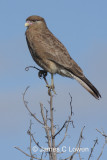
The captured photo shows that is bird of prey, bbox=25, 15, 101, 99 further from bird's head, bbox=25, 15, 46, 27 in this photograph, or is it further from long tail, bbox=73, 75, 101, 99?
bird's head, bbox=25, 15, 46, 27

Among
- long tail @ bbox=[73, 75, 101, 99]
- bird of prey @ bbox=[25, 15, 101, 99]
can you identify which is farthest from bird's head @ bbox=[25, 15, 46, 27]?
long tail @ bbox=[73, 75, 101, 99]

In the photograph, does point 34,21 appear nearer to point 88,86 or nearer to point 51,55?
point 51,55

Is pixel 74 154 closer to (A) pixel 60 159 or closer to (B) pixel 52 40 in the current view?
(A) pixel 60 159

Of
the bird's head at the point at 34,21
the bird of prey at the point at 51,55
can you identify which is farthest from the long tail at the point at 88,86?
the bird's head at the point at 34,21

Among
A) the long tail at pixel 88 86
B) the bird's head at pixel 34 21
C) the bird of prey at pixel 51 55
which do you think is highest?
the bird's head at pixel 34 21

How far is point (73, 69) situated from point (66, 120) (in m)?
2.56

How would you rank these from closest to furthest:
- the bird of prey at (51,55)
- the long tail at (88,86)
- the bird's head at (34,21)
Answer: the long tail at (88,86), the bird of prey at (51,55), the bird's head at (34,21)

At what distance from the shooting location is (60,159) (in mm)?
4652

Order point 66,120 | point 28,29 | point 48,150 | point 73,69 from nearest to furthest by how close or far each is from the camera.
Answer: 1. point 48,150
2. point 66,120
3. point 73,69
4. point 28,29

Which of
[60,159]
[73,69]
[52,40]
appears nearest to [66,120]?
[60,159]

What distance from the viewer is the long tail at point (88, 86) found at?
657 cm

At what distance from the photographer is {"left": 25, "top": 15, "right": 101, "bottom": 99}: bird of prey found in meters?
7.24

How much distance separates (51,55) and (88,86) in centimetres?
109

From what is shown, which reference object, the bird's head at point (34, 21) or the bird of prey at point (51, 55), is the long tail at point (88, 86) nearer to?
the bird of prey at point (51, 55)
